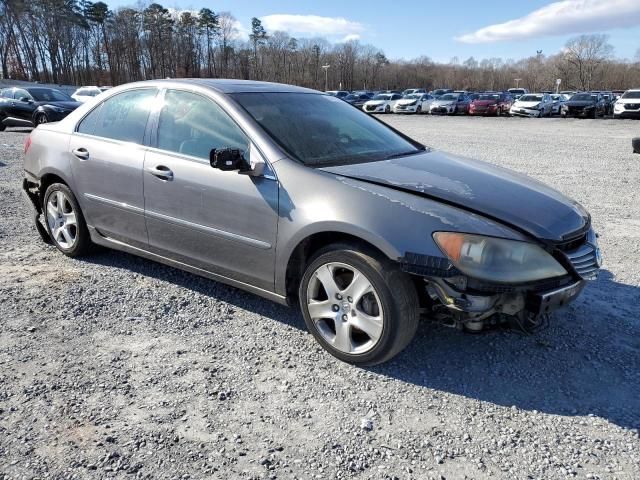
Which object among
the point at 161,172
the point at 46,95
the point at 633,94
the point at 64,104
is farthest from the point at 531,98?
the point at 161,172

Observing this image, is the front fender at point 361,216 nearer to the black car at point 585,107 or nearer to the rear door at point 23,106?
the rear door at point 23,106

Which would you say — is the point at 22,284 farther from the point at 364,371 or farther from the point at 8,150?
the point at 8,150

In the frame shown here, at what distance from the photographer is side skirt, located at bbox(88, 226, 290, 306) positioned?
3.38 meters

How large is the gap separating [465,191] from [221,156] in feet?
4.80

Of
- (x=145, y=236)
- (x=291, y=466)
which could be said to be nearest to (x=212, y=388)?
(x=291, y=466)

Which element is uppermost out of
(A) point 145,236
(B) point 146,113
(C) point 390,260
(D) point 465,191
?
(B) point 146,113

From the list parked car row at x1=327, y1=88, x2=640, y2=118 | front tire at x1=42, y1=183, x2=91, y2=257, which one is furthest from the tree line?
front tire at x1=42, y1=183, x2=91, y2=257

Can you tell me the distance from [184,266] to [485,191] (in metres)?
2.16

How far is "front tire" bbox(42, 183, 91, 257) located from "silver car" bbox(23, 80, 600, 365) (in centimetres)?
5

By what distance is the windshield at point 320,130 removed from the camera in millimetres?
3441

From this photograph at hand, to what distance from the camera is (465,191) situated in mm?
3047

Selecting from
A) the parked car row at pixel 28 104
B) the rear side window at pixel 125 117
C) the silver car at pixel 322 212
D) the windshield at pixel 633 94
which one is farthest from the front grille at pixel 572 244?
the windshield at pixel 633 94

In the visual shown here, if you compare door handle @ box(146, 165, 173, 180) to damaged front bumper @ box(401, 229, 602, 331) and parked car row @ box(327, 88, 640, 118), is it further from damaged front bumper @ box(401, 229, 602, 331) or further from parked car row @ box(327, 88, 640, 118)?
parked car row @ box(327, 88, 640, 118)

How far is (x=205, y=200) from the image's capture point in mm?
3482
